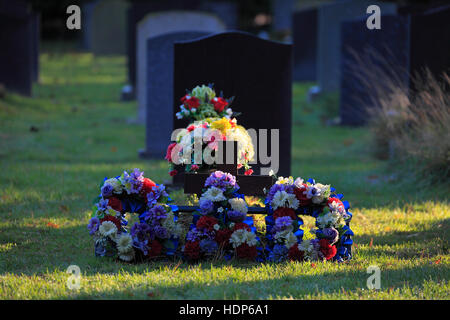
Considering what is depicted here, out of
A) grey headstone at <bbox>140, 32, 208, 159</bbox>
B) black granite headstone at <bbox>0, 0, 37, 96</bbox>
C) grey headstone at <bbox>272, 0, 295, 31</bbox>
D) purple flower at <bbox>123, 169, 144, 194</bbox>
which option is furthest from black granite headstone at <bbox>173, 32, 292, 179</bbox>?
grey headstone at <bbox>272, 0, 295, 31</bbox>

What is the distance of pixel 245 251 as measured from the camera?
481 centimetres

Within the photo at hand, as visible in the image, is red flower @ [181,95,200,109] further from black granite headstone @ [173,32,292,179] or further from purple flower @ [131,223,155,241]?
purple flower @ [131,223,155,241]

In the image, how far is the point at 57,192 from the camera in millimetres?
7535

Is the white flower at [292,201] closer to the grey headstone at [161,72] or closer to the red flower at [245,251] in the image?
the red flower at [245,251]

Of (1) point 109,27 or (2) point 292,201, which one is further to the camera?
(1) point 109,27

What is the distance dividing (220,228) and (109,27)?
2570 centimetres

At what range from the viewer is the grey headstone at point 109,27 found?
28.7 m

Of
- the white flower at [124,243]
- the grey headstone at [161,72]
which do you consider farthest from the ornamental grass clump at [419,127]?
the white flower at [124,243]

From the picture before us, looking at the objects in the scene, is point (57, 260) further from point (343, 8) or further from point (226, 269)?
point (343, 8)

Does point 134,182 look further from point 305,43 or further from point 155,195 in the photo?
point 305,43

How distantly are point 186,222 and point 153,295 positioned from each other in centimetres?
144

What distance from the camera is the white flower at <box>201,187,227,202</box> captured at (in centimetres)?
475

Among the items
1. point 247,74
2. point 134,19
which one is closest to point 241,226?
point 247,74

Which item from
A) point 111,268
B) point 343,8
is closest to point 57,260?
point 111,268
